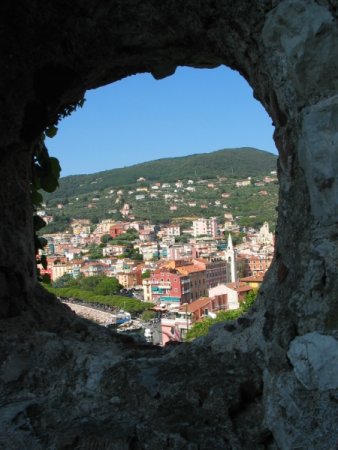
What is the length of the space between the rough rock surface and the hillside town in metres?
6.24

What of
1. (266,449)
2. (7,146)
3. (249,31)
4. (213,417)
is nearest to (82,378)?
(213,417)

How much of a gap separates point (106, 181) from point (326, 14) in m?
145

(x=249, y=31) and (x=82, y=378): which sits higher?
(x=249, y=31)

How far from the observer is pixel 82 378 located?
2.15 m

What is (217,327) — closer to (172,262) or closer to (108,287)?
(172,262)

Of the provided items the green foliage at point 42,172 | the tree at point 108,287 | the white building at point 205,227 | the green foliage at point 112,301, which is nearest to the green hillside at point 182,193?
the white building at point 205,227

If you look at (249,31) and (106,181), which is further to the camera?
(106,181)

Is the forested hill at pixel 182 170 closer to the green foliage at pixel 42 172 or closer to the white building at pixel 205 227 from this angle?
the white building at pixel 205 227

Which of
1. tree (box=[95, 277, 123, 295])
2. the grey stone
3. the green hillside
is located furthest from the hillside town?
the grey stone

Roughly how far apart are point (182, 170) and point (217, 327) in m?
138

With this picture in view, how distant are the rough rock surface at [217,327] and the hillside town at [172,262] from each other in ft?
20.5

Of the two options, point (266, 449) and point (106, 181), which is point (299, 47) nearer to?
point (266, 449)

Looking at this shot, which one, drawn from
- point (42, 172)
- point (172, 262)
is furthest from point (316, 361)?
point (172, 262)

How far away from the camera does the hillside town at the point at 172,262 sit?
3391 cm
